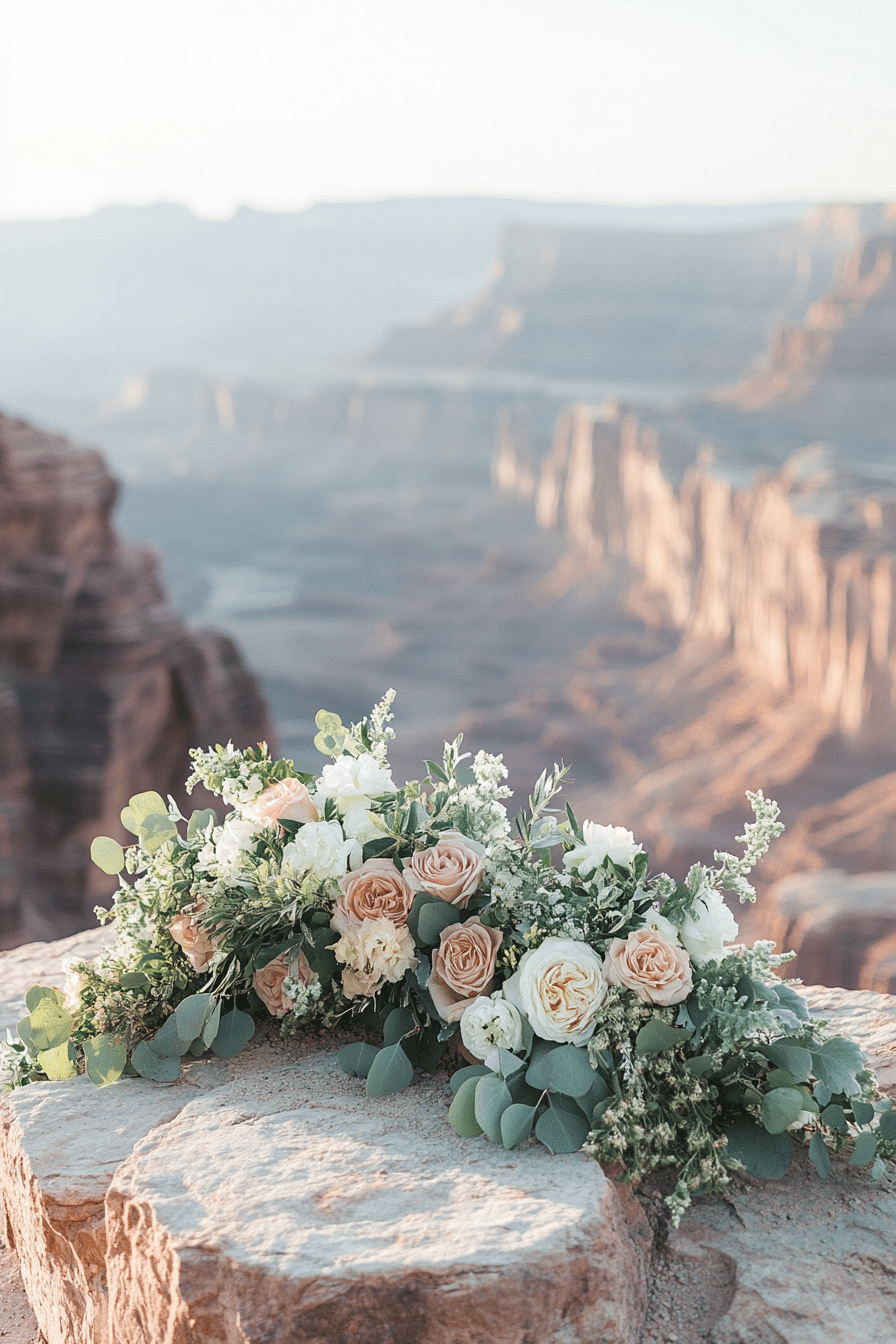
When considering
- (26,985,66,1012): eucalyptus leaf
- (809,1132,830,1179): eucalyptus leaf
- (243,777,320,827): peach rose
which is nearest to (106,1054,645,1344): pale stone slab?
(809,1132,830,1179): eucalyptus leaf

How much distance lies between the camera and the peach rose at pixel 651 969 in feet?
7.61

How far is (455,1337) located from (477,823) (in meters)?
1.08

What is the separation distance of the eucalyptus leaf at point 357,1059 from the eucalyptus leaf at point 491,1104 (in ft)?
1.26

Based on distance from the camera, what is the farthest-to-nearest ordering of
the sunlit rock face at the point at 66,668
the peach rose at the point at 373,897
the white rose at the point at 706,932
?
the sunlit rock face at the point at 66,668, the peach rose at the point at 373,897, the white rose at the point at 706,932

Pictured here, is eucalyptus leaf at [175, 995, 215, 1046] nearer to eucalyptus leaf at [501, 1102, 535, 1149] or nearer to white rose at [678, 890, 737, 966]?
eucalyptus leaf at [501, 1102, 535, 1149]

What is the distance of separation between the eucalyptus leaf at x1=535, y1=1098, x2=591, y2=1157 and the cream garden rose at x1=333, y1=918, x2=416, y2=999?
1.55ft

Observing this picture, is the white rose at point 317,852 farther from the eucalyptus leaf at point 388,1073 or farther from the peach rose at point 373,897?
the eucalyptus leaf at point 388,1073

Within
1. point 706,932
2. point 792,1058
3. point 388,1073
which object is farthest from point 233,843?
point 792,1058

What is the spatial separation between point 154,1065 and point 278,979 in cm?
33

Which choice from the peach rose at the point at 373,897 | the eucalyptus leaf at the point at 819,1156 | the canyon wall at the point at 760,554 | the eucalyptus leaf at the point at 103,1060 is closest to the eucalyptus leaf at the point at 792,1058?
the eucalyptus leaf at the point at 819,1156

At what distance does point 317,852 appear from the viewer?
259 cm

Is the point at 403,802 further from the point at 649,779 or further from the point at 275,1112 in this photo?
the point at 649,779

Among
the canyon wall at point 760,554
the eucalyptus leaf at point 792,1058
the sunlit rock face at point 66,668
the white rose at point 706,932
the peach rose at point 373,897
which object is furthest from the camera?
the canyon wall at point 760,554

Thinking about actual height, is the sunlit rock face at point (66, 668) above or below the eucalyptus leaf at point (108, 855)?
below
